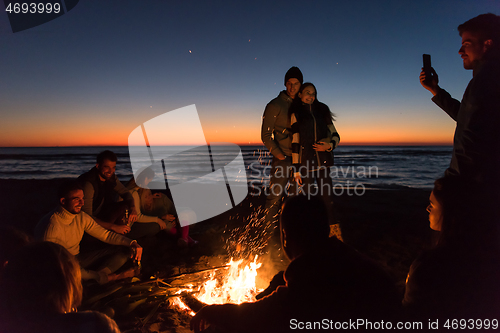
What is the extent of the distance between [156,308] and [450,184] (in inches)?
109

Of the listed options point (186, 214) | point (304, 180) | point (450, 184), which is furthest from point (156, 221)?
point (450, 184)

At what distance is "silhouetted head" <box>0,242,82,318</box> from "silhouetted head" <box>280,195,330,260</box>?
113 centimetres

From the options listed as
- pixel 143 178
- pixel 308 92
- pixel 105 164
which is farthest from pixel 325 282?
pixel 143 178

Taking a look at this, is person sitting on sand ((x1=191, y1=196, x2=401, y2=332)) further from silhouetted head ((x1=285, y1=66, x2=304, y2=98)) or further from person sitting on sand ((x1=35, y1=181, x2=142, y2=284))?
silhouetted head ((x1=285, y1=66, x2=304, y2=98))

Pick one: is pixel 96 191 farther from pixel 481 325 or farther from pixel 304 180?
pixel 481 325

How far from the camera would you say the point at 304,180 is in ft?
13.9

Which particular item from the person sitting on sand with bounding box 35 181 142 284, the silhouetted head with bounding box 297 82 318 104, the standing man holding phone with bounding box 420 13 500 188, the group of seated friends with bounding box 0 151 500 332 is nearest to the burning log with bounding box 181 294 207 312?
the person sitting on sand with bounding box 35 181 142 284

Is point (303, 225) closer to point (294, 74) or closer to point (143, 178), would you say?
point (294, 74)

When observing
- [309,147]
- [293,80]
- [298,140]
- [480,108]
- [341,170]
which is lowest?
[341,170]

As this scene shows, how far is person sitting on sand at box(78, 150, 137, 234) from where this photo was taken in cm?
386

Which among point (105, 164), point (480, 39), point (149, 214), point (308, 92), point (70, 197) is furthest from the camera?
point (149, 214)

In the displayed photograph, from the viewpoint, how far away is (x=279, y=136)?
4.40 metres

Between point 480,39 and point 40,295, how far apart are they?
138 inches

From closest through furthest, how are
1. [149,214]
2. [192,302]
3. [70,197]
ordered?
[192,302] < [70,197] < [149,214]
